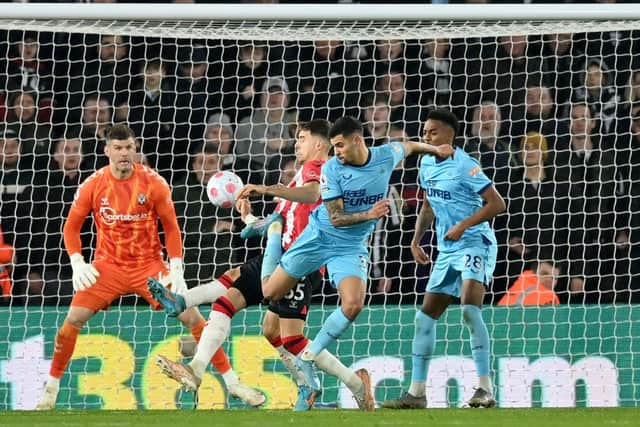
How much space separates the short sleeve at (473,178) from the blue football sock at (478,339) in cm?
74

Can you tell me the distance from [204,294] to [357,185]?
56.8 inches

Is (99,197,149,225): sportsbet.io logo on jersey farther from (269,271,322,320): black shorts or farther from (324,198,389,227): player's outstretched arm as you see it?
(324,198,389,227): player's outstretched arm

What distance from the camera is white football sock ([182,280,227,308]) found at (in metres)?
8.73

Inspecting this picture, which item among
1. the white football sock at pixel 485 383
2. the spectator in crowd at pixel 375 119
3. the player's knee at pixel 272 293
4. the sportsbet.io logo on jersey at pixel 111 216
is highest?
the spectator in crowd at pixel 375 119

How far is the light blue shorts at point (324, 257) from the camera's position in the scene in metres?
8.09

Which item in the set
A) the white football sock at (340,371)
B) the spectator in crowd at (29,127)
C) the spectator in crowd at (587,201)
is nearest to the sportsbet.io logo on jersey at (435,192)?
the white football sock at (340,371)

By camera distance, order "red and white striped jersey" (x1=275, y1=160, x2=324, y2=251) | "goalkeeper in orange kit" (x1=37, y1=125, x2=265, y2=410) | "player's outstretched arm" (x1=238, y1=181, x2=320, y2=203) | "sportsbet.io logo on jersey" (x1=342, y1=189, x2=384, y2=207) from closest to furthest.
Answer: "player's outstretched arm" (x1=238, y1=181, x2=320, y2=203) < "sportsbet.io logo on jersey" (x1=342, y1=189, x2=384, y2=207) < "red and white striped jersey" (x1=275, y1=160, x2=324, y2=251) < "goalkeeper in orange kit" (x1=37, y1=125, x2=265, y2=410)

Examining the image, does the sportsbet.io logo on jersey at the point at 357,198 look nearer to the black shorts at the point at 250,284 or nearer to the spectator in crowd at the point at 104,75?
the black shorts at the point at 250,284

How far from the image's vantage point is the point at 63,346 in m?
8.72

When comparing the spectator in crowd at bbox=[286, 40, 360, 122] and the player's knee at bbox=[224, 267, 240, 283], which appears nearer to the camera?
the player's knee at bbox=[224, 267, 240, 283]

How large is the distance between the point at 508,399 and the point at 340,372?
1.85m

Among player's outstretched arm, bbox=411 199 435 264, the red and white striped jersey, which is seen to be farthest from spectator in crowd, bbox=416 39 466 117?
the red and white striped jersey

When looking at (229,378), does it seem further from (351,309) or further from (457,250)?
(457,250)

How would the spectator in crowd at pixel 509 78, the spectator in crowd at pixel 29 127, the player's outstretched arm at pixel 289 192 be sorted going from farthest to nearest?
the spectator in crowd at pixel 509 78 → the spectator in crowd at pixel 29 127 → the player's outstretched arm at pixel 289 192
